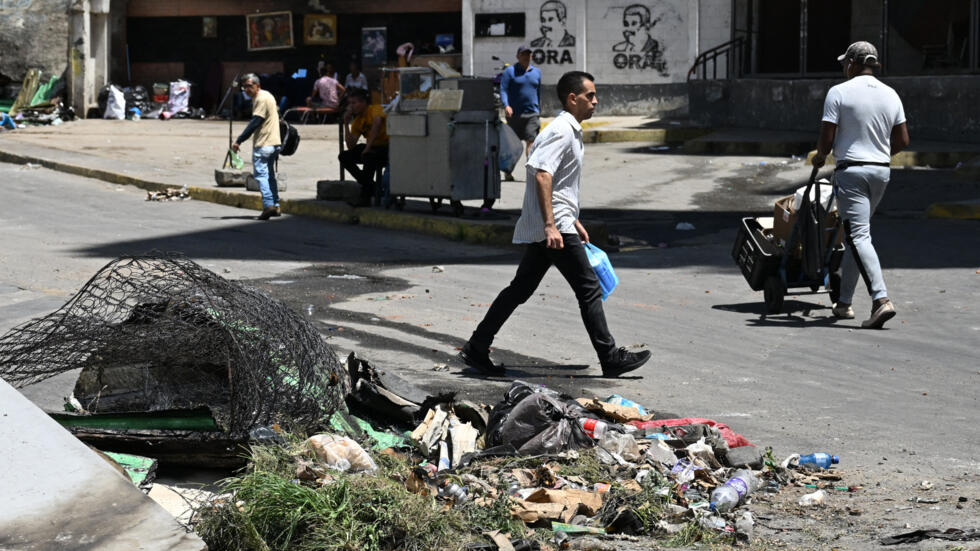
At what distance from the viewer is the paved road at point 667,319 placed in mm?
6297

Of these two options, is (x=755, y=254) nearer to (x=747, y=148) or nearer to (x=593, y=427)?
(x=593, y=427)

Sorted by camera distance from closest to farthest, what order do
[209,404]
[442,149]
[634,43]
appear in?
[209,404] < [442,149] < [634,43]

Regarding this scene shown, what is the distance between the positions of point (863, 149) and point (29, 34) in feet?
84.6

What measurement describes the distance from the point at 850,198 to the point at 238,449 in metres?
5.08

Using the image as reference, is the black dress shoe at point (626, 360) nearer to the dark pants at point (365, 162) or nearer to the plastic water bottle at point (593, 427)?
the plastic water bottle at point (593, 427)

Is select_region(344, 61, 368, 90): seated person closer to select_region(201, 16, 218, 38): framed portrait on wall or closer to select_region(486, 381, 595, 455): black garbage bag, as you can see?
select_region(201, 16, 218, 38): framed portrait on wall

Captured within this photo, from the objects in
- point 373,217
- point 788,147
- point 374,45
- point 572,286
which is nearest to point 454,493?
point 572,286

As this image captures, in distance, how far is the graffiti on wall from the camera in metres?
27.8

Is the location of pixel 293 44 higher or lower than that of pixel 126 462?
higher

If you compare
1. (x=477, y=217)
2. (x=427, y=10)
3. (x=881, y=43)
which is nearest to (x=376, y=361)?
(x=477, y=217)

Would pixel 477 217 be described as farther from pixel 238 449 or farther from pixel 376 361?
pixel 238 449

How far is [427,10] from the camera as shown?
99.7ft

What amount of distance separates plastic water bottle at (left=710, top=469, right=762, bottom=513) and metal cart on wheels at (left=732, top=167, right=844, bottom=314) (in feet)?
12.7

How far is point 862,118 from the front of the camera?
8.52 meters
